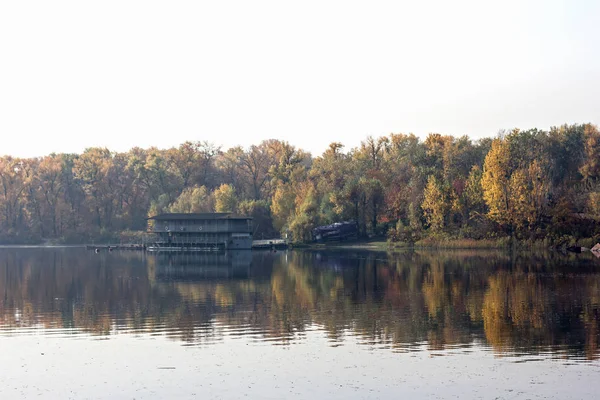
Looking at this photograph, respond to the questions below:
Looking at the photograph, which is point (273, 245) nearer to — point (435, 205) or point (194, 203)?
point (435, 205)

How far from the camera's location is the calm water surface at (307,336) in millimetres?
24156

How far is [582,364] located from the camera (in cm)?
2602

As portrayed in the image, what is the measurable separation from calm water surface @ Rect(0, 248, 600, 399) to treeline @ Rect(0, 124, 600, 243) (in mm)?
33494

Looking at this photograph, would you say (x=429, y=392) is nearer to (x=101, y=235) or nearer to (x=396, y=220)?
(x=396, y=220)

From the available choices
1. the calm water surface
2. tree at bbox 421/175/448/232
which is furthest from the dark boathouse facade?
the calm water surface

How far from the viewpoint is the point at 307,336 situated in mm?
32531

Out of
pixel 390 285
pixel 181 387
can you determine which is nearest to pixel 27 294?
pixel 390 285

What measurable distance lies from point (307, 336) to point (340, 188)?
89251 mm

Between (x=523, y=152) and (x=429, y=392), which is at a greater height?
(x=523, y=152)

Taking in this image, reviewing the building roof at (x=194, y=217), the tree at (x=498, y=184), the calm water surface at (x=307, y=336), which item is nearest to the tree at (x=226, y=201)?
the building roof at (x=194, y=217)

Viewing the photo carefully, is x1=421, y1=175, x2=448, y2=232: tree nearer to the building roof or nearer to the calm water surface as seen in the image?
the building roof

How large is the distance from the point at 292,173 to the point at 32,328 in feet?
306

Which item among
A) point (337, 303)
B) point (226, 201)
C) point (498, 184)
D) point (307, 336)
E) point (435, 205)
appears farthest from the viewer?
point (226, 201)

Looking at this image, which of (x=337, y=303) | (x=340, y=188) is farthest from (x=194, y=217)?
(x=337, y=303)
